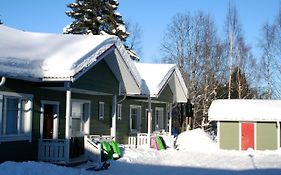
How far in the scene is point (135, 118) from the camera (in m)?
26.5

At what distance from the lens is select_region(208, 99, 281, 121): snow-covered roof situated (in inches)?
1085

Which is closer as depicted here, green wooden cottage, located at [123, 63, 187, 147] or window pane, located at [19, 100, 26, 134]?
window pane, located at [19, 100, 26, 134]

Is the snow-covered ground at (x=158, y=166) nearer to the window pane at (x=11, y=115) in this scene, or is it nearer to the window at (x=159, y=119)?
the window pane at (x=11, y=115)

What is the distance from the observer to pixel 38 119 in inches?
623

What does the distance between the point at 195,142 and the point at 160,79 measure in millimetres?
7365

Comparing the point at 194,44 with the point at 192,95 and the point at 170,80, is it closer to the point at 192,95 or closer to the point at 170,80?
the point at 192,95

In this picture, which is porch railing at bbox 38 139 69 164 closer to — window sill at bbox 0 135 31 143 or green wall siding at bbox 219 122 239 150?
window sill at bbox 0 135 31 143

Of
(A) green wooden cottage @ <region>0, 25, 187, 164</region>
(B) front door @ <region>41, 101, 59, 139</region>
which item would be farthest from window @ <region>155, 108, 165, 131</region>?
(B) front door @ <region>41, 101, 59, 139</region>

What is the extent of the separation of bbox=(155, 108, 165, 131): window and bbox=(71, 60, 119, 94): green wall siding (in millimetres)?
10073

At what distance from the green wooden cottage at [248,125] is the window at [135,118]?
4.89 meters

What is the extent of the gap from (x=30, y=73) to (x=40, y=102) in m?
2.50

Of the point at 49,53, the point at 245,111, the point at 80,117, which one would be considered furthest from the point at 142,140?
the point at 49,53

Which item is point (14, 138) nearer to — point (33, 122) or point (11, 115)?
point (11, 115)

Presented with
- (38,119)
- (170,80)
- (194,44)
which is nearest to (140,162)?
(38,119)
